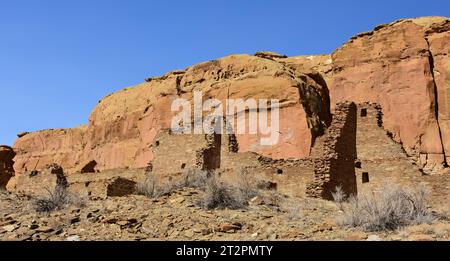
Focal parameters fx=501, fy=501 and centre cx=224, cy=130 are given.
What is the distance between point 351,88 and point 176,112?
40.7ft

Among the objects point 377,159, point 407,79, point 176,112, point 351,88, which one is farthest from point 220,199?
point 351,88

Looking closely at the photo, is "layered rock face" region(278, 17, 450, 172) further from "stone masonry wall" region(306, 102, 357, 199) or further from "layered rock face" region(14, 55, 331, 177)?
"stone masonry wall" region(306, 102, 357, 199)

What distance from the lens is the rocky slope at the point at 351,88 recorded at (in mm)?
27730

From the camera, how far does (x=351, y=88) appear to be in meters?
35.2

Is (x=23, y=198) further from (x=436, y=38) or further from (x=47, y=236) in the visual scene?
(x=436, y=38)

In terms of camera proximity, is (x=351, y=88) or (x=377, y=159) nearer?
(x=377, y=159)

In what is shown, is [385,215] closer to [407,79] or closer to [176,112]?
[407,79]

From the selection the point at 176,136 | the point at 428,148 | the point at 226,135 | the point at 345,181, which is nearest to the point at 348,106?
the point at 345,181

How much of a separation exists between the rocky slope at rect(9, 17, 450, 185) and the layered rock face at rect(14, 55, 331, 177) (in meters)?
0.07

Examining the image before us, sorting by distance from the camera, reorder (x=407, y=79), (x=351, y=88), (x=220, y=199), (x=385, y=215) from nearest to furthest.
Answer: (x=385, y=215)
(x=220, y=199)
(x=407, y=79)
(x=351, y=88)

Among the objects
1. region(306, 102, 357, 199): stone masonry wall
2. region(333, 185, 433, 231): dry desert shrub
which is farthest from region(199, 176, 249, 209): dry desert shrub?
region(306, 102, 357, 199): stone masonry wall

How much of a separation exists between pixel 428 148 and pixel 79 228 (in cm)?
2528

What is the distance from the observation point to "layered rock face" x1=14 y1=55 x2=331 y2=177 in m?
27.0
